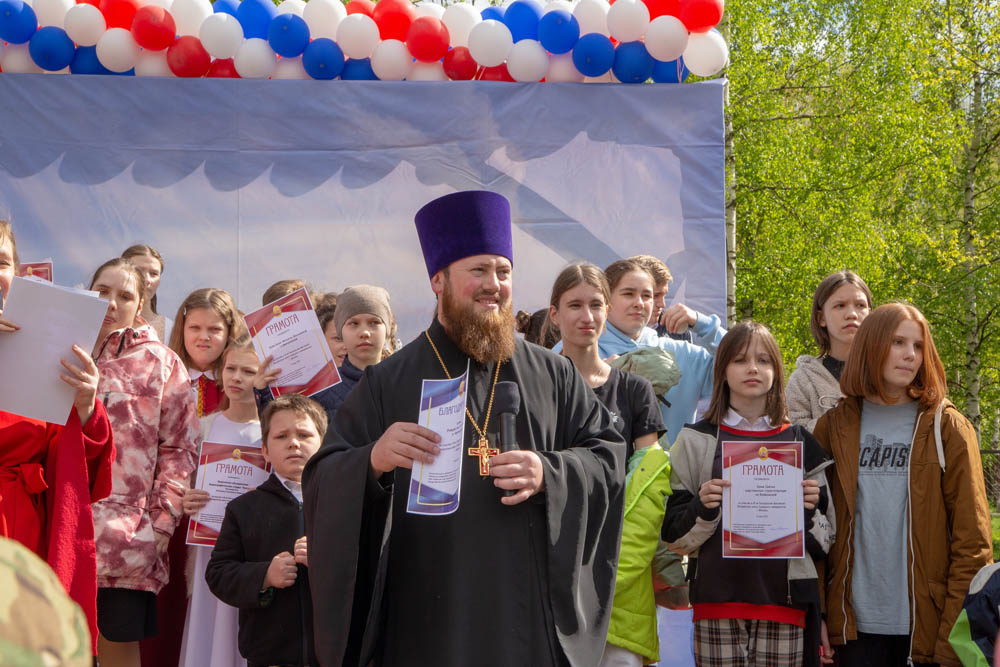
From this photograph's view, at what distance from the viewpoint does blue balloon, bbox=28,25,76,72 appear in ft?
24.2

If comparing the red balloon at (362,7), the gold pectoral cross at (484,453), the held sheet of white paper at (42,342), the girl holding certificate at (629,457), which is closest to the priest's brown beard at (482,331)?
the gold pectoral cross at (484,453)

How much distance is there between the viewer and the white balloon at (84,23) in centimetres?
732

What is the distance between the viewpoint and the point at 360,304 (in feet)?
17.5

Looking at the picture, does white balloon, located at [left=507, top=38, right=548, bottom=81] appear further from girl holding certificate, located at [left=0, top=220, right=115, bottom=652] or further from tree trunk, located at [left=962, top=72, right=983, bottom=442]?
tree trunk, located at [left=962, top=72, right=983, bottom=442]

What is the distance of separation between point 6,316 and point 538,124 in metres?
4.60

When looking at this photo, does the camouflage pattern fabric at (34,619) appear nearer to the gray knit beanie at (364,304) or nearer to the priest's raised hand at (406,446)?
the priest's raised hand at (406,446)

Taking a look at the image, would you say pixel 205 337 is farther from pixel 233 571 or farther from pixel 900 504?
pixel 900 504

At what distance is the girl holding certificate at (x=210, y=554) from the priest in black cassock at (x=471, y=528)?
1599mm

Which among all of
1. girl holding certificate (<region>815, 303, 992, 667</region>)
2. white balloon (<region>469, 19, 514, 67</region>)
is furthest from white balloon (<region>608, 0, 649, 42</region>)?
girl holding certificate (<region>815, 303, 992, 667</region>)

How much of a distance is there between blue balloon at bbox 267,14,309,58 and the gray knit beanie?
9.14 feet

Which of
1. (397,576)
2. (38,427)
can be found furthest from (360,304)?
(397,576)

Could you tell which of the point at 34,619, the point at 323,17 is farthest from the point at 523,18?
the point at 34,619

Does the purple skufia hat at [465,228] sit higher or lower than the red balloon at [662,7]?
lower

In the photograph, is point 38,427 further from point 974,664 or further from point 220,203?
point 220,203
